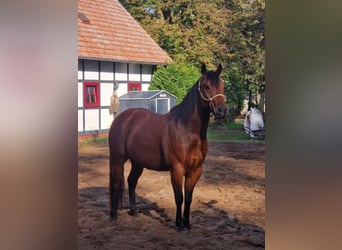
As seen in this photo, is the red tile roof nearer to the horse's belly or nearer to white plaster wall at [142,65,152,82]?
white plaster wall at [142,65,152,82]

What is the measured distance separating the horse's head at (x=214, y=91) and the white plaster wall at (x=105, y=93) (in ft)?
1.52

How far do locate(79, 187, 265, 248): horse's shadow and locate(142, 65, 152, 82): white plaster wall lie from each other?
60 cm

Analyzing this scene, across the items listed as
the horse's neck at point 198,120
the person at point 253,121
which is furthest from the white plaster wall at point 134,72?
the person at point 253,121

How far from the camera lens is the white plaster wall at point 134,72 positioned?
2.16 m

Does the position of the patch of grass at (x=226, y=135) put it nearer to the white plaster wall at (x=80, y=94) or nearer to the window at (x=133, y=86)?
the window at (x=133, y=86)

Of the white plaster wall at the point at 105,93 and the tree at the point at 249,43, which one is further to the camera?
the white plaster wall at the point at 105,93

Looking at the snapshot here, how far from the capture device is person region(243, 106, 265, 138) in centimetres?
187

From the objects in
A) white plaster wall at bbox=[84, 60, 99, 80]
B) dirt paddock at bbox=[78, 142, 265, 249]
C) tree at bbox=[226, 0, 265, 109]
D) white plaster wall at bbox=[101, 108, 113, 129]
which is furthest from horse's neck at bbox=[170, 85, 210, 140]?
white plaster wall at bbox=[84, 60, 99, 80]

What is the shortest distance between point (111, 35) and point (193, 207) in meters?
1.04

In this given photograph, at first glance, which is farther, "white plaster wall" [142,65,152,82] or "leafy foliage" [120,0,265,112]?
"white plaster wall" [142,65,152,82]

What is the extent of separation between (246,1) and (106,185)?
44.6 inches

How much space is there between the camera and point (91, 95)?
2.11m
